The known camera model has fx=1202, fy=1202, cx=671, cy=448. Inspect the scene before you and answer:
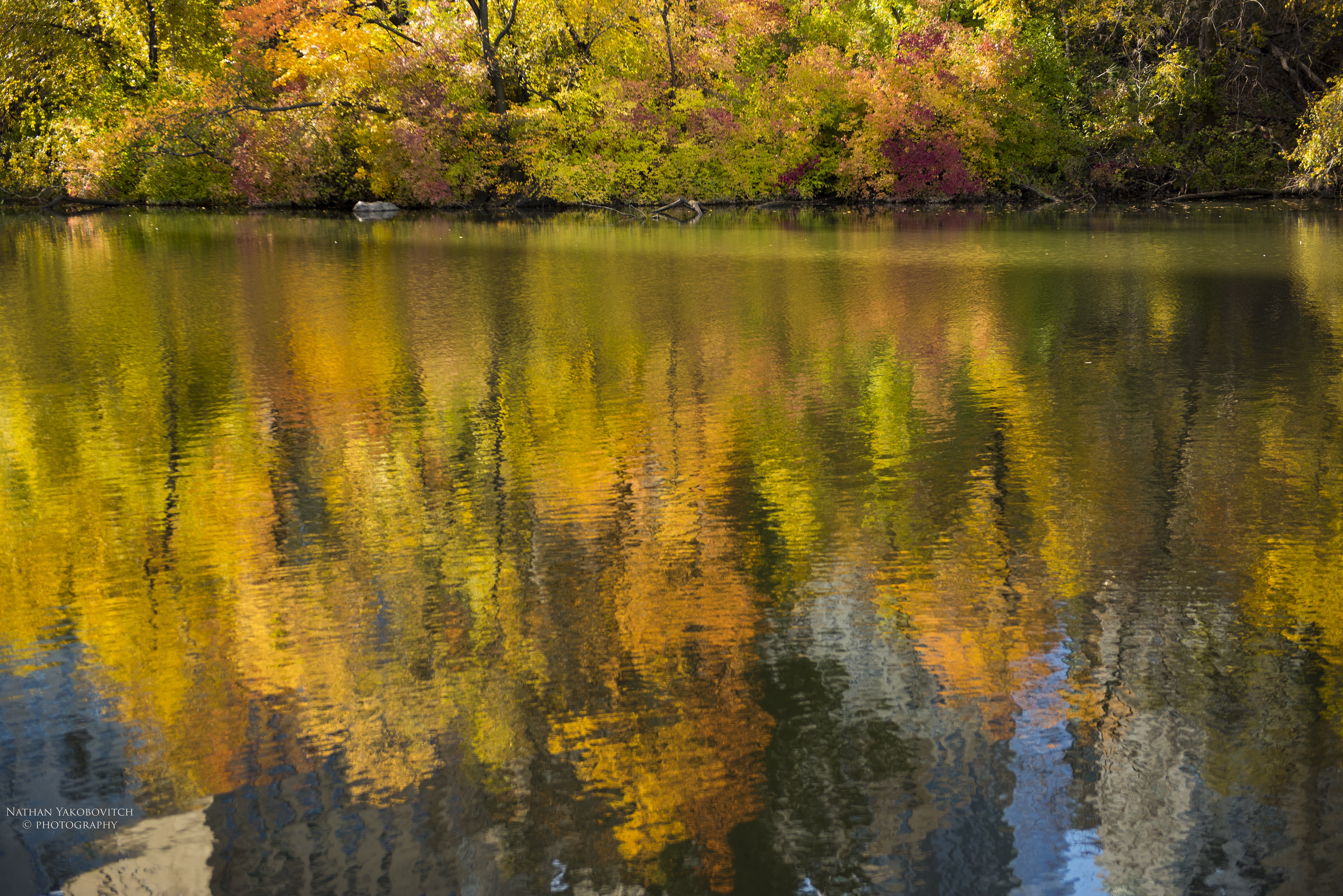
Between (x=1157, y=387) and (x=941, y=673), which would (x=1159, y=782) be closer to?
(x=941, y=673)

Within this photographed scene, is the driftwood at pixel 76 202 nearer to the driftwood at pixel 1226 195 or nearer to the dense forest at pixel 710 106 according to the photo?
the dense forest at pixel 710 106

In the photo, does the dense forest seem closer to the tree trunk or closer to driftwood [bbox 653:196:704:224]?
the tree trunk

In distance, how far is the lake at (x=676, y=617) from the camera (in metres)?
2.77

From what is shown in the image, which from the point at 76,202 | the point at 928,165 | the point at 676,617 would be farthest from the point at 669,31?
the point at 676,617

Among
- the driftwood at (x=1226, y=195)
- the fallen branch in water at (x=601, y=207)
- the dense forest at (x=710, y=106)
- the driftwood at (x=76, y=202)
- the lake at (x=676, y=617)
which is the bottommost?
the lake at (x=676, y=617)

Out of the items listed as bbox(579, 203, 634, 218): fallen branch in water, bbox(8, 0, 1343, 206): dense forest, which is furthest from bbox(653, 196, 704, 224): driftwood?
bbox(579, 203, 634, 218): fallen branch in water

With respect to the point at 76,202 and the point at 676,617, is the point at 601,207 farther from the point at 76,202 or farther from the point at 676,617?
the point at 676,617

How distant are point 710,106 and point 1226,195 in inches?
531

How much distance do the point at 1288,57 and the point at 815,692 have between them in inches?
1276

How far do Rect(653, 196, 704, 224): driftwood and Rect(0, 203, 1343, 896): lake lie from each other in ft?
66.4

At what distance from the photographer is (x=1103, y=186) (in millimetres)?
32031

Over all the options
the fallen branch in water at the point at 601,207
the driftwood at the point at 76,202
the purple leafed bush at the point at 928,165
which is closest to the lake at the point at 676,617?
the fallen branch in water at the point at 601,207

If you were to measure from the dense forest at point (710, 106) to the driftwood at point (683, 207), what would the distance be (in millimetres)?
710

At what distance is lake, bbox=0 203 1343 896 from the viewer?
2.77 metres
